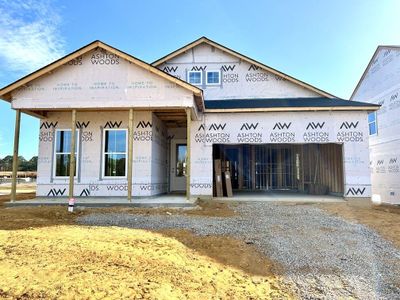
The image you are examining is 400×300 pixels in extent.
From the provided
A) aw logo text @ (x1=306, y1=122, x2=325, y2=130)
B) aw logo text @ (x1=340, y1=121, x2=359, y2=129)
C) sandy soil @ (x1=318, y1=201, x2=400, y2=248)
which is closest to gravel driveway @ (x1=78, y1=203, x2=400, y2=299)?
sandy soil @ (x1=318, y1=201, x2=400, y2=248)

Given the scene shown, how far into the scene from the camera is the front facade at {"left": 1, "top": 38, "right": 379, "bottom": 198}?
10.6 metres

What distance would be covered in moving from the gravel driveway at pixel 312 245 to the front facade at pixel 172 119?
2698 mm

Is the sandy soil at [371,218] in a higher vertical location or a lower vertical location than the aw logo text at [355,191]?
lower

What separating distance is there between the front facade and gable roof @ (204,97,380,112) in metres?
0.04

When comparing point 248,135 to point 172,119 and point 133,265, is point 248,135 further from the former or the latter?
point 133,265

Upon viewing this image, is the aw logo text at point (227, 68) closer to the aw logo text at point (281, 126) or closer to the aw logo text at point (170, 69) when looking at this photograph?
the aw logo text at point (170, 69)

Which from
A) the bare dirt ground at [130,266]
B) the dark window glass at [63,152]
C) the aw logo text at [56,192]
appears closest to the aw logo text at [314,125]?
the bare dirt ground at [130,266]

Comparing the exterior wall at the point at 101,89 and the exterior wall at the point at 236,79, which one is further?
the exterior wall at the point at 236,79

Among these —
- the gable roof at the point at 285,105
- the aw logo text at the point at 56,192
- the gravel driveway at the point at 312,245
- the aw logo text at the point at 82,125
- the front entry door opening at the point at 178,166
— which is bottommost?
the gravel driveway at the point at 312,245

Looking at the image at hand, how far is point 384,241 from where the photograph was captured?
6133 millimetres

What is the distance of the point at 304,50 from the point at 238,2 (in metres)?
5.39

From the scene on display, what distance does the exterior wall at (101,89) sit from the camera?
10.6 m

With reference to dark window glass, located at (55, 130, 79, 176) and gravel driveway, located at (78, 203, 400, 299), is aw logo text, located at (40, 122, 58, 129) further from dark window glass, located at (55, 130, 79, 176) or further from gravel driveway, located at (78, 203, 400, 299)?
gravel driveway, located at (78, 203, 400, 299)

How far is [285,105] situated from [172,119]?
5.05 meters
